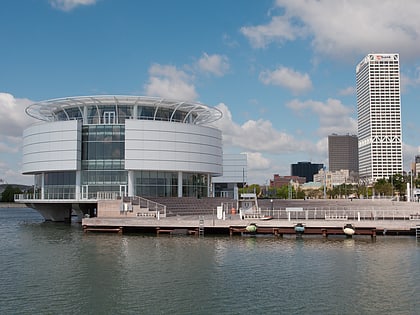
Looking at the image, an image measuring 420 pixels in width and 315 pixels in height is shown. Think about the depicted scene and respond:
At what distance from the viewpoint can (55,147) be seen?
231 ft

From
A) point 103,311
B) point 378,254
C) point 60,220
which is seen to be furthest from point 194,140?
point 103,311

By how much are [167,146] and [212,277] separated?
143ft

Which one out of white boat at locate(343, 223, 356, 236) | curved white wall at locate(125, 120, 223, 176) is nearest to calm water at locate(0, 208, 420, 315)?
white boat at locate(343, 223, 356, 236)

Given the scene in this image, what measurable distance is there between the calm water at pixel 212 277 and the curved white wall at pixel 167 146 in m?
24.9

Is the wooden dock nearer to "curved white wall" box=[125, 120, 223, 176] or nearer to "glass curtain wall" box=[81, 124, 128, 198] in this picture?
"curved white wall" box=[125, 120, 223, 176]

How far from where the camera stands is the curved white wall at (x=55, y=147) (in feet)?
227

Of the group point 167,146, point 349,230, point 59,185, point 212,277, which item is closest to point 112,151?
point 167,146

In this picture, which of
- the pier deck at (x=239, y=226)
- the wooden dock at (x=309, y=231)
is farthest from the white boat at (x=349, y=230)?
the wooden dock at (x=309, y=231)

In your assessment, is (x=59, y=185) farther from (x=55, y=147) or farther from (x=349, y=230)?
(x=349, y=230)

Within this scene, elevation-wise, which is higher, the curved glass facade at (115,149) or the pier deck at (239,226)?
the curved glass facade at (115,149)

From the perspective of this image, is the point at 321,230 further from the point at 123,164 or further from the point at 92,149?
the point at 92,149

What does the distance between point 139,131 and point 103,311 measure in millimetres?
49056

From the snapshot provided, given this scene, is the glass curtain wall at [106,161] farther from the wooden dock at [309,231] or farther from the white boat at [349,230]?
the white boat at [349,230]

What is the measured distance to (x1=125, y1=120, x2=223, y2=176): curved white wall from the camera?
68875mm
